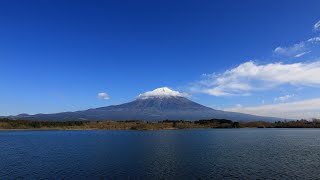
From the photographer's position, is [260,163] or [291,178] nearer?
[291,178]

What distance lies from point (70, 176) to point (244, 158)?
32997 millimetres

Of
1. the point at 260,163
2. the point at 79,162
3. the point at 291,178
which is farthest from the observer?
the point at 79,162

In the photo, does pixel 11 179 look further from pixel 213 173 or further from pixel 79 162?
pixel 213 173

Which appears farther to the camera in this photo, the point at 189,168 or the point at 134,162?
the point at 134,162

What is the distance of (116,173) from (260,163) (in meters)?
24.7

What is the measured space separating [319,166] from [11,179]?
4619 cm

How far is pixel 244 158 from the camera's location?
63.9 m

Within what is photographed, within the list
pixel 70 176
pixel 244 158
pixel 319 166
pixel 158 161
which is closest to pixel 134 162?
pixel 158 161

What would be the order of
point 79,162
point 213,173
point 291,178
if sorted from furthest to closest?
point 79,162, point 213,173, point 291,178

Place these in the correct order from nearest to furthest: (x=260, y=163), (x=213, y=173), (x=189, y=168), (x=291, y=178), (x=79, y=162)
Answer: (x=291, y=178)
(x=213, y=173)
(x=189, y=168)
(x=260, y=163)
(x=79, y=162)

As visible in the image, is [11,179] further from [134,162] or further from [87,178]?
[134,162]

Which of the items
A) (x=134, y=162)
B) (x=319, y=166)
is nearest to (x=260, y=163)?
(x=319, y=166)

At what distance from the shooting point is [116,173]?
4888 cm

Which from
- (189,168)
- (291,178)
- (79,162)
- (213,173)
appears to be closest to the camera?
(291,178)
